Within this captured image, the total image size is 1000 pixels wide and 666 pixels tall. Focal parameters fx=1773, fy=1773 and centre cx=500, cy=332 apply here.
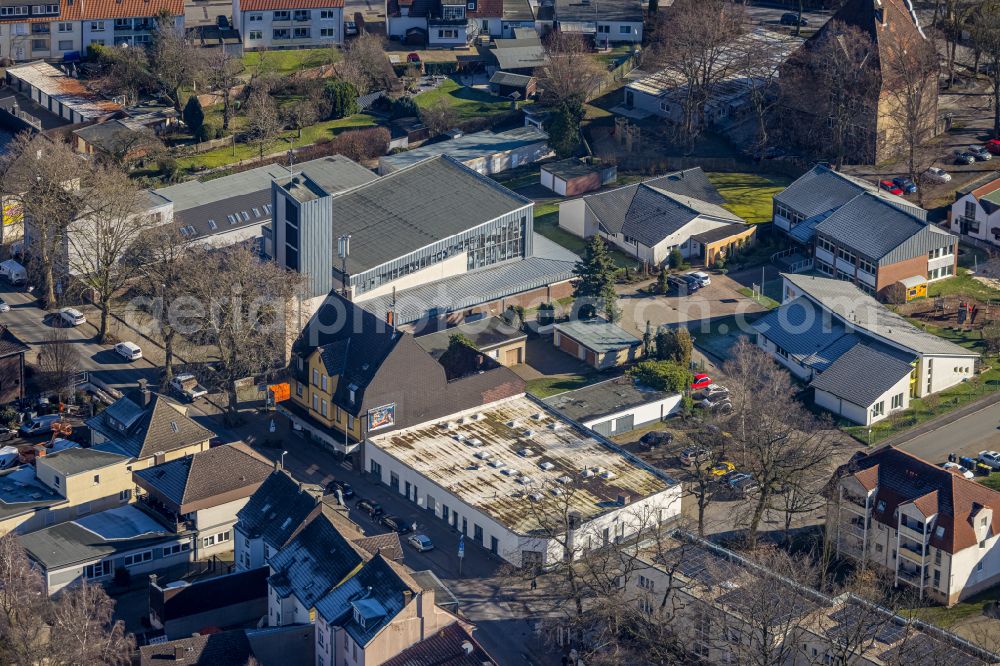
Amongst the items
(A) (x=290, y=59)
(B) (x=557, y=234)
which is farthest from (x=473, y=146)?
(A) (x=290, y=59)

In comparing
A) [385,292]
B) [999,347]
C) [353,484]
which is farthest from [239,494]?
[999,347]

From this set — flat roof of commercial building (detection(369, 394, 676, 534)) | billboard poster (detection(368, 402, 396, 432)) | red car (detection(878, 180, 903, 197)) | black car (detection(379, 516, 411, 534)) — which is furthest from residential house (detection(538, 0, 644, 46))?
black car (detection(379, 516, 411, 534))

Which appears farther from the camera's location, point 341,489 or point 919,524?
point 341,489

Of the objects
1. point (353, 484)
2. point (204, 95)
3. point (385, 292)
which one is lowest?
point (353, 484)

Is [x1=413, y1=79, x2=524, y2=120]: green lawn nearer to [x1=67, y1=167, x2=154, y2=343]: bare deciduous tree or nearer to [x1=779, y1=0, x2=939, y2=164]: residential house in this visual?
[x1=779, y1=0, x2=939, y2=164]: residential house

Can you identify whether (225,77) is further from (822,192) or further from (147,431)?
(147,431)

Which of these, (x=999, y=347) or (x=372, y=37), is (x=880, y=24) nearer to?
(x=999, y=347)
